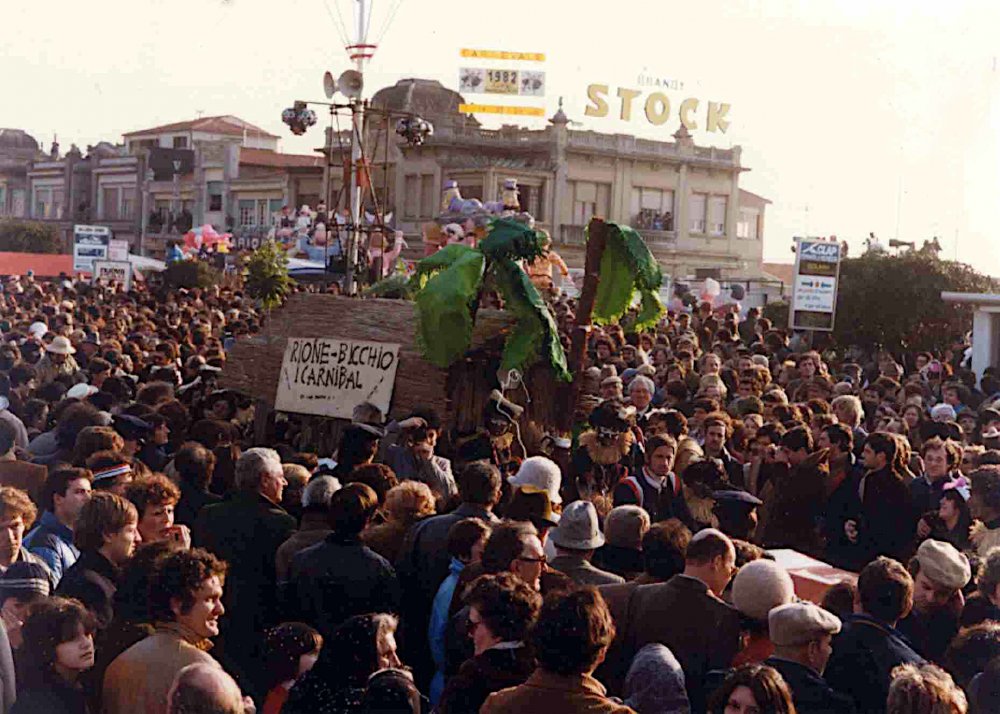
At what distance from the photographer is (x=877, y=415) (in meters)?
11.4

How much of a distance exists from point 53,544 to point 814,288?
1370cm

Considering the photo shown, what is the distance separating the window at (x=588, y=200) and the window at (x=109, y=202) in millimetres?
23757

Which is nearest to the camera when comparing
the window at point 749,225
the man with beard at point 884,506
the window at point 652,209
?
the man with beard at point 884,506

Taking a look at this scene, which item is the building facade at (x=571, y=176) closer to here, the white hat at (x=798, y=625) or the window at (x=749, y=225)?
the window at (x=749, y=225)

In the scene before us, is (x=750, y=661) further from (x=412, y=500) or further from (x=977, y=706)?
(x=412, y=500)

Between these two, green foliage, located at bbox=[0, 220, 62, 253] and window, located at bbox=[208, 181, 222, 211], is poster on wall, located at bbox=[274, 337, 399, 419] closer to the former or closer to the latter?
green foliage, located at bbox=[0, 220, 62, 253]

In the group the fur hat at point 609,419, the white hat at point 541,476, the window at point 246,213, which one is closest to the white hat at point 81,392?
the fur hat at point 609,419

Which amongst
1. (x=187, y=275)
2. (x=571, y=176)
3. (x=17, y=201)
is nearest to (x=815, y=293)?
(x=187, y=275)

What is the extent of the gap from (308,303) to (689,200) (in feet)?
159

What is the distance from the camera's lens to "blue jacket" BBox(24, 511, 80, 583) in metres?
6.15

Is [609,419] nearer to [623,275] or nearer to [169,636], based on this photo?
[623,275]

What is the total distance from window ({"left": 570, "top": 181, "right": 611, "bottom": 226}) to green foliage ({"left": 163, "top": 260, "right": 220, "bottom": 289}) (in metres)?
27.5

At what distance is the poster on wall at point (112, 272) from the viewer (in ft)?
96.8

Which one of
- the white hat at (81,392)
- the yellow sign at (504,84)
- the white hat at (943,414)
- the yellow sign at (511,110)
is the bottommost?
the white hat at (81,392)
